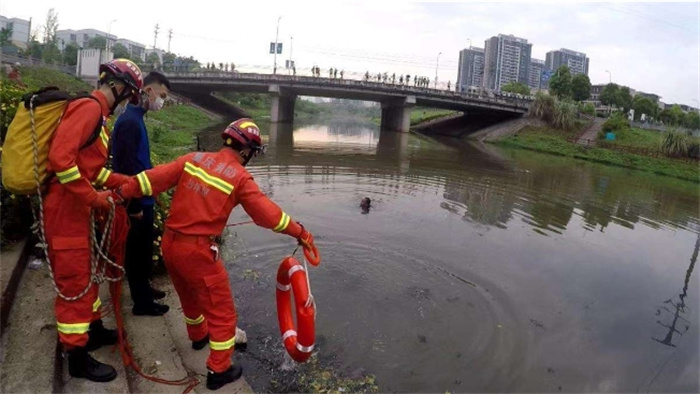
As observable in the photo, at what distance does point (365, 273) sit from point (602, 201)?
12.4m

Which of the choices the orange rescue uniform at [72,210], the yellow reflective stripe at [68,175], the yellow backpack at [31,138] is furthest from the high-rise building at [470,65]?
the yellow reflective stripe at [68,175]

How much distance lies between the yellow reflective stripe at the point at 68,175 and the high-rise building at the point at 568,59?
14685 centimetres

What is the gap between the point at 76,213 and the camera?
330cm

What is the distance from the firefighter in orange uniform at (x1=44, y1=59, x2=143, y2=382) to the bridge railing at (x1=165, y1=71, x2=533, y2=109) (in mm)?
41569

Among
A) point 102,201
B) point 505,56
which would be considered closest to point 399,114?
point 102,201

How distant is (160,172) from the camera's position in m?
3.54

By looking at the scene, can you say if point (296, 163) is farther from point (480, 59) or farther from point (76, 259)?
point (480, 59)

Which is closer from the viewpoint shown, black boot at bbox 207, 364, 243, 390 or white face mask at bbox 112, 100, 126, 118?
black boot at bbox 207, 364, 243, 390

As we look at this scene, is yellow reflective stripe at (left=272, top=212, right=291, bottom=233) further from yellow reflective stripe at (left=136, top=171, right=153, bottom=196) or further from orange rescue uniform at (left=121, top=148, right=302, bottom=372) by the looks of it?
yellow reflective stripe at (left=136, top=171, right=153, bottom=196)

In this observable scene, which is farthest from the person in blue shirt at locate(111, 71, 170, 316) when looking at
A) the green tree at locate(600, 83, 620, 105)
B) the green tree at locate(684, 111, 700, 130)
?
the green tree at locate(600, 83, 620, 105)

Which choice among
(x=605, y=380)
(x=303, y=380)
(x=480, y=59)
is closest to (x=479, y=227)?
(x=605, y=380)

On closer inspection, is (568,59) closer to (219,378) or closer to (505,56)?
(505,56)

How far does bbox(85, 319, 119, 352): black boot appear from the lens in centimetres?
381

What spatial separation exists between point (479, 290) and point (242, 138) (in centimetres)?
461
